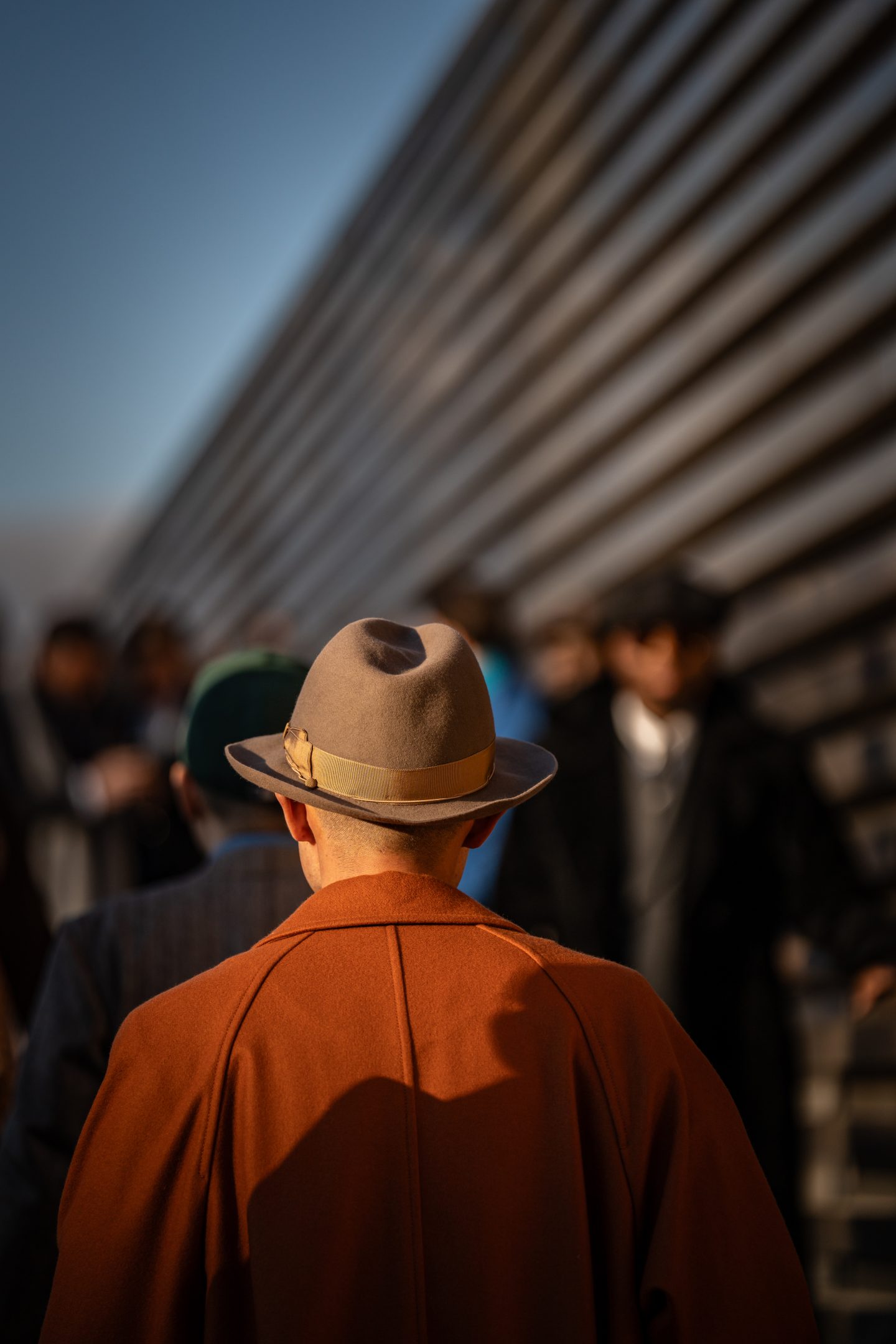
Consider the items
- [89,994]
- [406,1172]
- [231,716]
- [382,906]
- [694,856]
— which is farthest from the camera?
[694,856]

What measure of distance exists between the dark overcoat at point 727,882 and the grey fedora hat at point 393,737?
6.92 ft

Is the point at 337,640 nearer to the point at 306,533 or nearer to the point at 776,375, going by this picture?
the point at 776,375

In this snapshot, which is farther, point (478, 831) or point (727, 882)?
point (727, 882)

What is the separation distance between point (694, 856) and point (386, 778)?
7.62ft

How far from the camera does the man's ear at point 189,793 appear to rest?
2.46 m

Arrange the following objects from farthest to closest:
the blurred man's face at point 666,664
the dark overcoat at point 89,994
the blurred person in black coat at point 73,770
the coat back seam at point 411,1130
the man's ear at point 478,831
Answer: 1. the blurred person in black coat at point 73,770
2. the blurred man's face at point 666,664
3. the dark overcoat at point 89,994
4. the man's ear at point 478,831
5. the coat back seam at point 411,1130

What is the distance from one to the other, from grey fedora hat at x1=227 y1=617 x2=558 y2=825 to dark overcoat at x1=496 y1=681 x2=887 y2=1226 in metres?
2.11

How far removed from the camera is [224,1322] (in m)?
1.42

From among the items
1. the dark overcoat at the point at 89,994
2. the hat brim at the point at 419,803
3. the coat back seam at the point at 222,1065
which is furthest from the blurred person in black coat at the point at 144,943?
the coat back seam at the point at 222,1065

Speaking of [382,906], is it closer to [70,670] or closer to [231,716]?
[231,716]

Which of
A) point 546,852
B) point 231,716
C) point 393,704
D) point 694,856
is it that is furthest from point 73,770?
point 393,704

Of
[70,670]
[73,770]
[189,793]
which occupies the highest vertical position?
[189,793]

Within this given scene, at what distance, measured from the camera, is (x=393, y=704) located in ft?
5.37

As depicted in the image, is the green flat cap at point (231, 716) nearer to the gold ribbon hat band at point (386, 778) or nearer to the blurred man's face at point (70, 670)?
the gold ribbon hat band at point (386, 778)
